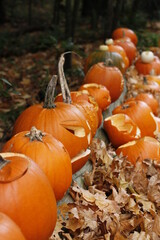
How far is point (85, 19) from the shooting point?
15.0 meters

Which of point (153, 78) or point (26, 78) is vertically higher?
point (153, 78)

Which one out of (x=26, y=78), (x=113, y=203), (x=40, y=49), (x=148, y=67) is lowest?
(x=40, y=49)

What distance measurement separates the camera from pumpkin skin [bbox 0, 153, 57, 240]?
1.67 metres

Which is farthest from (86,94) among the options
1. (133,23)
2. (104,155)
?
(133,23)

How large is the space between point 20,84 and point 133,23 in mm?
6039

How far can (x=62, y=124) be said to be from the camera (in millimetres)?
2551

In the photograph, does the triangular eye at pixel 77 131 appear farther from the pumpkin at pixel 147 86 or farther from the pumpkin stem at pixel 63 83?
the pumpkin at pixel 147 86

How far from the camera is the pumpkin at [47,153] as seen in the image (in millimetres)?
2100

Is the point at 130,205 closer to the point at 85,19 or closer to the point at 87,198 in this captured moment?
the point at 87,198

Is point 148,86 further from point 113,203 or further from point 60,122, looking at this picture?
point 113,203

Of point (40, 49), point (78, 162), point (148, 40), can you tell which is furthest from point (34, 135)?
point (148, 40)

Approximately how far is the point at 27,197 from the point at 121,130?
1.99 m

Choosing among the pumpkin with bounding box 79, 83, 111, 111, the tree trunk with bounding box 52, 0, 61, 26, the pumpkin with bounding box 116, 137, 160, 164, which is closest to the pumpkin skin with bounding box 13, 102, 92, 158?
the pumpkin with bounding box 116, 137, 160, 164

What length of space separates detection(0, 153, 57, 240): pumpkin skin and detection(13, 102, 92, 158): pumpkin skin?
72cm
